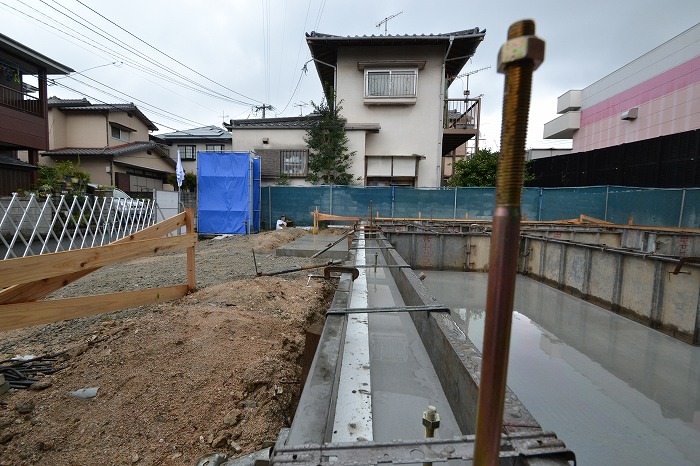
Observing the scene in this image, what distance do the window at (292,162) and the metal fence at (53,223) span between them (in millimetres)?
6215

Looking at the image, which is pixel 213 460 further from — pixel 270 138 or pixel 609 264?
pixel 270 138

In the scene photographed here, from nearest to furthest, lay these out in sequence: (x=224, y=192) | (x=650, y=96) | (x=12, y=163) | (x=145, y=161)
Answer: (x=12, y=163)
(x=224, y=192)
(x=650, y=96)
(x=145, y=161)

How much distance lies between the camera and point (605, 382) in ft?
9.25

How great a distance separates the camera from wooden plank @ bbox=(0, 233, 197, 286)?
218cm

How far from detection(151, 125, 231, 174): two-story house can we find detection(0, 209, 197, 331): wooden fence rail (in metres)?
23.4

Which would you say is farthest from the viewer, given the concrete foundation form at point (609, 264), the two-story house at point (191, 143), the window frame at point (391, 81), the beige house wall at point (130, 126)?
the two-story house at point (191, 143)

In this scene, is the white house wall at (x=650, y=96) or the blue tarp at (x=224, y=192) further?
the white house wall at (x=650, y=96)

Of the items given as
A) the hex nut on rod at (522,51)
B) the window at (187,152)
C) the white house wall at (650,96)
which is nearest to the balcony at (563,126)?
the white house wall at (650,96)

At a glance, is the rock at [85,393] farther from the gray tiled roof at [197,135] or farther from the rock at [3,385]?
the gray tiled roof at [197,135]

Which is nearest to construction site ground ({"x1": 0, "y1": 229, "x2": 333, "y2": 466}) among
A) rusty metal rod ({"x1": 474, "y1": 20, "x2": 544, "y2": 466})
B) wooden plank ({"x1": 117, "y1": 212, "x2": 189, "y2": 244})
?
wooden plank ({"x1": 117, "y1": 212, "x2": 189, "y2": 244})

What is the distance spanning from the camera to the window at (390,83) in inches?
611

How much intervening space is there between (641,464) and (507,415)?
4.77 ft

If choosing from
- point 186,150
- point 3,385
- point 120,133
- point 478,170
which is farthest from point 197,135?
point 3,385

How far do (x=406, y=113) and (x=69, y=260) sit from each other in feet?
50.4
